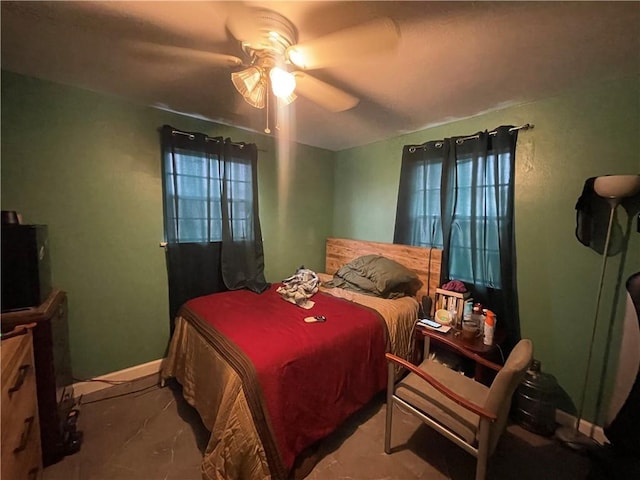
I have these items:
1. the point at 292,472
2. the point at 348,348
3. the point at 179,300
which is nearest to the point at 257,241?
the point at 179,300

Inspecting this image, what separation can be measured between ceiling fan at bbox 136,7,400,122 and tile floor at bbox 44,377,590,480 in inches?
87.7

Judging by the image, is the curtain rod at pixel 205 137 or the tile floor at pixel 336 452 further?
the curtain rod at pixel 205 137

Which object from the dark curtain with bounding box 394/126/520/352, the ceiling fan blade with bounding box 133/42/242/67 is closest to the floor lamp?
the dark curtain with bounding box 394/126/520/352

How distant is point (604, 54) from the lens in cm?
149

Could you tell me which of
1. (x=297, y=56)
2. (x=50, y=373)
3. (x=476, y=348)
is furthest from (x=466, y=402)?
(x=50, y=373)

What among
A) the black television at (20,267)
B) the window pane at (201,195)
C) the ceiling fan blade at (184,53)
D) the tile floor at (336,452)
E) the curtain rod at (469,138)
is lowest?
the tile floor at (336,452)

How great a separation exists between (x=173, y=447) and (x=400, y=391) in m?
1.52

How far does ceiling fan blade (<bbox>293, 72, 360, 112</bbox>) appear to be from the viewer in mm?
1493

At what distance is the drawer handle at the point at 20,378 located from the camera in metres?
1.07

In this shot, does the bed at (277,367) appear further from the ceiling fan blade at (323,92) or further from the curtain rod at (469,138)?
the ceiling fan blade at (323,92)

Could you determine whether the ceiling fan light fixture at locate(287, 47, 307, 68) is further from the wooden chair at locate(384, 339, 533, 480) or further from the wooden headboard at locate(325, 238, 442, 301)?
the wooden headboard at locate(325, 238, 442, 301)

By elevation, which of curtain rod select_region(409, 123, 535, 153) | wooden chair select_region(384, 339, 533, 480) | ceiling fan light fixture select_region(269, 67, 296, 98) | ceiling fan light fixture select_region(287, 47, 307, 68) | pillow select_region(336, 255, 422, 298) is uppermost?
ceiling fan light fixture select_region(287, 47, 307, 68)

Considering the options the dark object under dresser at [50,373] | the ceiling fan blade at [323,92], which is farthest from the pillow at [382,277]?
the dark object under dresser at [50,373]

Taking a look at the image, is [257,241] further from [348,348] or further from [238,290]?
[348,348]
